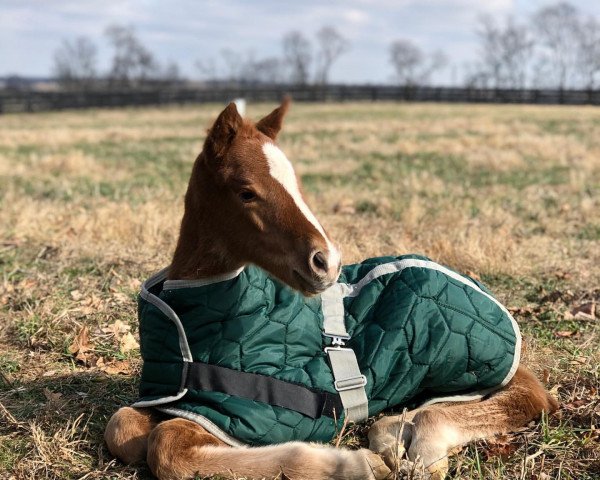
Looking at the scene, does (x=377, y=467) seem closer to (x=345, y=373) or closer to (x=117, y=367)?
(x=345, y=373)

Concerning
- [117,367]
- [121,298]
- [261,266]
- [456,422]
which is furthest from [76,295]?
[456,422]

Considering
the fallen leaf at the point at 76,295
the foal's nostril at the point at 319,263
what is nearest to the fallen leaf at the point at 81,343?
the fallen leaf at the point at 76,295

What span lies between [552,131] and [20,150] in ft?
55.7

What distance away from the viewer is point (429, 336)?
11.6 feet

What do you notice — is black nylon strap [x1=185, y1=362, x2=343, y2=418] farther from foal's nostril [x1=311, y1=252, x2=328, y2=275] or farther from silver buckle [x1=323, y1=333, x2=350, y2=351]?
foal's nostril [x1=311, y1=252, x2=328, y2=275]

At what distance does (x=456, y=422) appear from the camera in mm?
3340

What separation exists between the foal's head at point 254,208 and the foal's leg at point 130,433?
807mm

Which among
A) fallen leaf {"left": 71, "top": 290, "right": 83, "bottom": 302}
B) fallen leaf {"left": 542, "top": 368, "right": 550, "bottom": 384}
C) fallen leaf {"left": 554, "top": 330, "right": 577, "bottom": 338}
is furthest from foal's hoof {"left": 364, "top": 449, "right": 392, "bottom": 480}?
fallen leaf {"left": 71, "top": 290, "right": 83, "bottom": 302}

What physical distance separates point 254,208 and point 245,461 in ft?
3.65

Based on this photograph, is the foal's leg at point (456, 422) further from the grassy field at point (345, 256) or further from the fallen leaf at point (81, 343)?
the fallen leaf at point (81, 343)

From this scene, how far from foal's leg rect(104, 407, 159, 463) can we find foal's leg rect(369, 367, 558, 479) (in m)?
1.09

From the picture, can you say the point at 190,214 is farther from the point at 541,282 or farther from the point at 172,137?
the point at 172,137

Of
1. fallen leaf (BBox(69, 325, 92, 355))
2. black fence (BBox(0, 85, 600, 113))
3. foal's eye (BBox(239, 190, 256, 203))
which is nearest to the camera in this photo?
foal's eye (BBox(239, 190, 256, 203))

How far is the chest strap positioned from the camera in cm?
343
